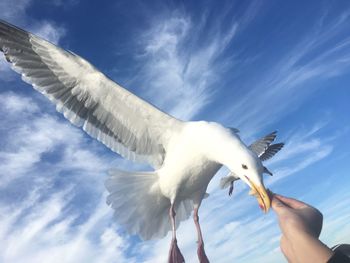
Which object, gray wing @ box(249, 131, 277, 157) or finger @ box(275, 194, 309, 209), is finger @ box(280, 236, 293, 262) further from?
gray wing @ box(249, 131, 277, 157)

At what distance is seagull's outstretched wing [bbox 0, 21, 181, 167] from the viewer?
14.8 ft

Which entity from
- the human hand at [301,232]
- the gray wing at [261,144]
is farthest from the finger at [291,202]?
the gray wing at [261,144]

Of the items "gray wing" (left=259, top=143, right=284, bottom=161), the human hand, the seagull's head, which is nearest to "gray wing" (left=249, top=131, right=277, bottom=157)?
"gray wing" (left=259, top=143, right=284, bottom=161)

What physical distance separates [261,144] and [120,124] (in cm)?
283

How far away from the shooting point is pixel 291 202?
125 cm

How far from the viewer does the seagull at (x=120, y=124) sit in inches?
173

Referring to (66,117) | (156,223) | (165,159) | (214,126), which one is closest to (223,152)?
(214,126)

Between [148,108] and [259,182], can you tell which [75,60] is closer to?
[148,108]

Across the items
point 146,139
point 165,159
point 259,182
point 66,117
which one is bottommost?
point 259,182

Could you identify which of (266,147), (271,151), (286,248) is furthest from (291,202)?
(271,151)

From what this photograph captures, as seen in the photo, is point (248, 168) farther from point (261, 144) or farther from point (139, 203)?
point (261, 144)

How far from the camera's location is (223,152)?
343cm

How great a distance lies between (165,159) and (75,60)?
1.36m

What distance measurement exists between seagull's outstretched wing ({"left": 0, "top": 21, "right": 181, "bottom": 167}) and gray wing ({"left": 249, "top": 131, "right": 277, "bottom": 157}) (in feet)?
8.10
